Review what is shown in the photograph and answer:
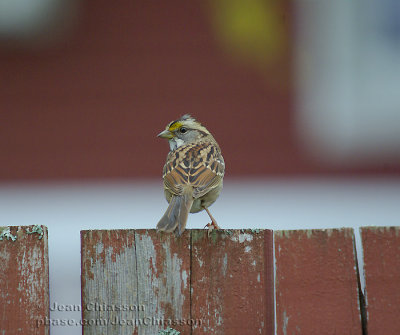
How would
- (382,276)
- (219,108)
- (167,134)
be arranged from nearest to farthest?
1. (382,276)
2. (167,134)
3. (219,108)

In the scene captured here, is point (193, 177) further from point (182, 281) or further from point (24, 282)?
point (24, 282)

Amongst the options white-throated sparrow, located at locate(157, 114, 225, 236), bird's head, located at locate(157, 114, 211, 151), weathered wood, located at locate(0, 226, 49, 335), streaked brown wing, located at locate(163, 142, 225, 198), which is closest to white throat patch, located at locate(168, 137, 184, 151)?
bird's head, located at locate(157, 114, 211, 151)

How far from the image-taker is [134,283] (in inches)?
114

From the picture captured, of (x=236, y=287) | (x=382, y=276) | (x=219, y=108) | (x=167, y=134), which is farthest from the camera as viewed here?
(x=219, y=108)

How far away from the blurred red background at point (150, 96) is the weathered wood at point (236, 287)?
20.2ft

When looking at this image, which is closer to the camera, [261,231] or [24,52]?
[261,231]

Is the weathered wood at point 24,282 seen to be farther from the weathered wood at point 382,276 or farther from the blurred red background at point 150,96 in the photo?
the blurred red background at point 150,96

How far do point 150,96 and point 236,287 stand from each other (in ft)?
21.4

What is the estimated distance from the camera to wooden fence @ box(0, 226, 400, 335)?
2744mm

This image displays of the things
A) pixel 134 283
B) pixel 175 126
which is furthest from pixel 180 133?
pixel 134 283

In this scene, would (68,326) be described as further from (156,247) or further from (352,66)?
(352,66)

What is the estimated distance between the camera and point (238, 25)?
9211mm

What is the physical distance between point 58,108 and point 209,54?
2.04m

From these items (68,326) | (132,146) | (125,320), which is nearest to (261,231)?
(125,320)
